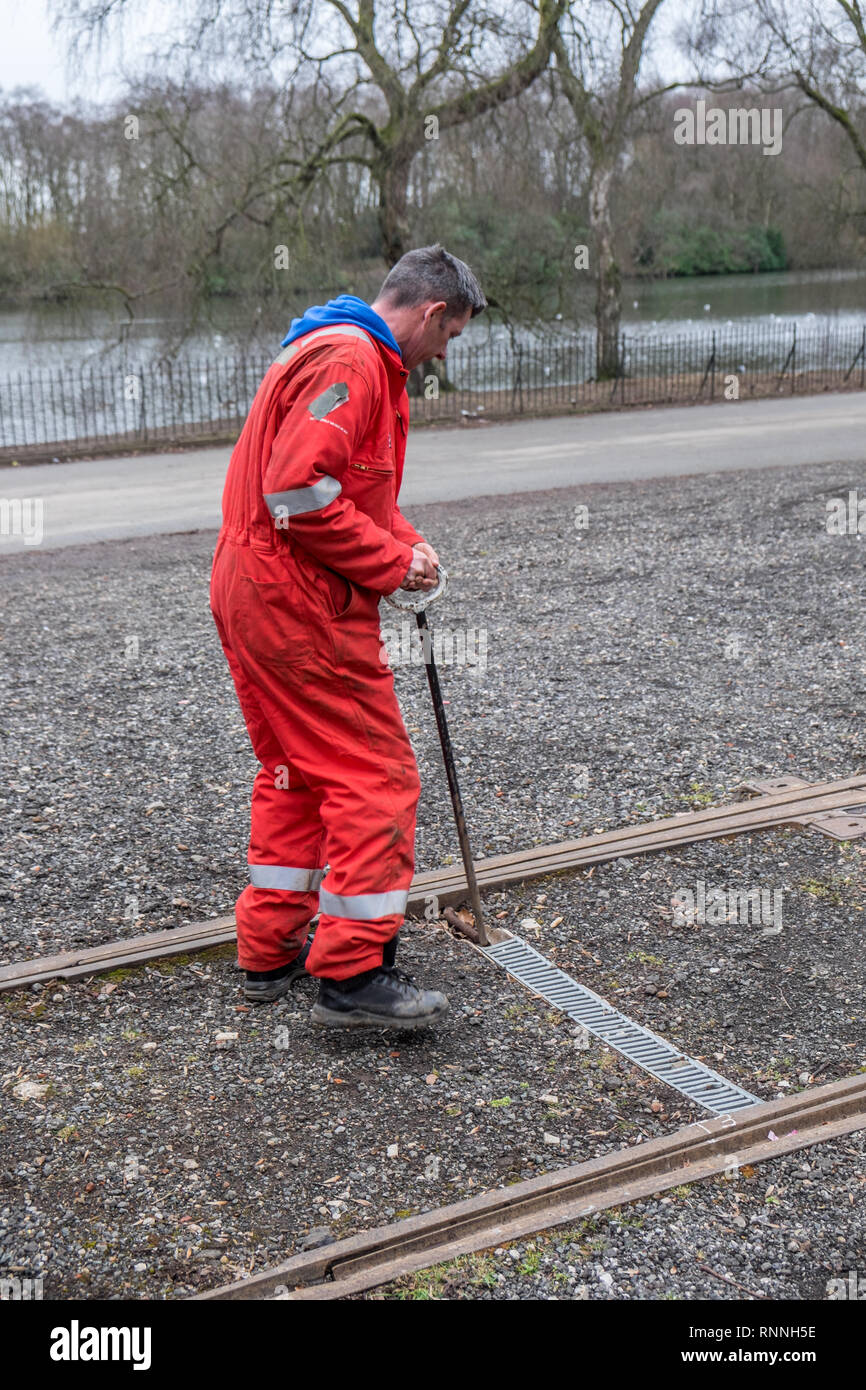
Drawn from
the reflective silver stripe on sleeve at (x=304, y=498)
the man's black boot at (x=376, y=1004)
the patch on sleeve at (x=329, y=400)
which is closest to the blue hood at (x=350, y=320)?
the patch on sleeve at (x=329, y=400)

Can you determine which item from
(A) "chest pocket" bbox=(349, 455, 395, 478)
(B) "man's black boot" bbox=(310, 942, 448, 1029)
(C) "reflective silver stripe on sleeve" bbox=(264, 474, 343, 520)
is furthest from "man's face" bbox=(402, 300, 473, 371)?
(B) "man's black boot" bbox=(310, 942, 448, 1029)

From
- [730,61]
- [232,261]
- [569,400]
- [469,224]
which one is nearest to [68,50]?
[232,261]

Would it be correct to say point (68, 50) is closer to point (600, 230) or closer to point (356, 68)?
point (356, 68)

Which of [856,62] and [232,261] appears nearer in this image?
[232,261]

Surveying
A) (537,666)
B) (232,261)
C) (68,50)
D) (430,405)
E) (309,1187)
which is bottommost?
(309,1187)

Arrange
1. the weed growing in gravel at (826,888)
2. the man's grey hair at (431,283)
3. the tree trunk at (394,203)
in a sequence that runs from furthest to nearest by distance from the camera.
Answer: the tree trunk at (394,203)
the weed growing in gravel at (826,888)
the man's grey hair at (431,283)

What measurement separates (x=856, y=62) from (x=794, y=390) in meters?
6.49

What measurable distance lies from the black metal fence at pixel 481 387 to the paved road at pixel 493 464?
163cm

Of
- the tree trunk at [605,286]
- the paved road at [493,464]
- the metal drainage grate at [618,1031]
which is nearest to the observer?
the metal drainage grate at [618,1031]

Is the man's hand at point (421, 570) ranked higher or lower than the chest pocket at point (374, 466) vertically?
lower

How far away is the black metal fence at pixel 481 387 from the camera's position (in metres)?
20.0

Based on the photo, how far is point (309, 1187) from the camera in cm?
309

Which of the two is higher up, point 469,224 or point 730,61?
point 730,61

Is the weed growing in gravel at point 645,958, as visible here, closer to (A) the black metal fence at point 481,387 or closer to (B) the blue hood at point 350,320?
(B) the blue hood at point 350,320
